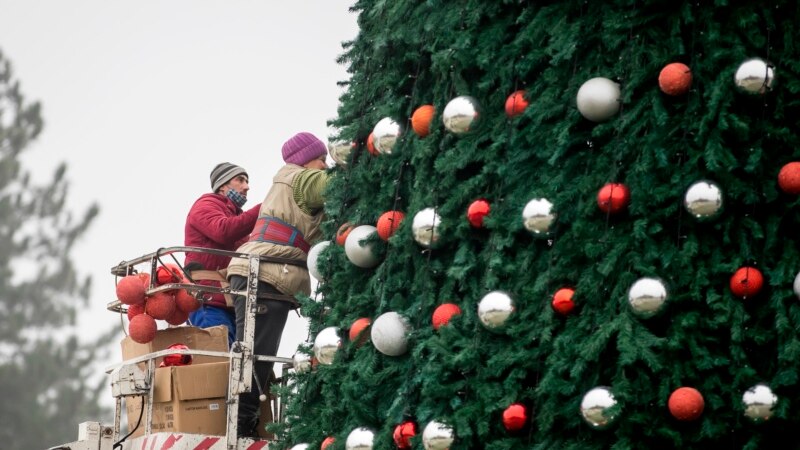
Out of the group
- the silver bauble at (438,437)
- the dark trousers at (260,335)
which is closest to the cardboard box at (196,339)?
the dark trousers at (260,335)

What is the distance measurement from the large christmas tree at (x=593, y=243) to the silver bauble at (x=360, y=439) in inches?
0.6

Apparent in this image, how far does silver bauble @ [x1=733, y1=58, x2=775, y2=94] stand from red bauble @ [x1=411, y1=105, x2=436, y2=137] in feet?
5.45

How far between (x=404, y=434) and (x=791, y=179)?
6.87 ft

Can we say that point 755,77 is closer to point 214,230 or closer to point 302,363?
point 302,363

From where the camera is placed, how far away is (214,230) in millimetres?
9984

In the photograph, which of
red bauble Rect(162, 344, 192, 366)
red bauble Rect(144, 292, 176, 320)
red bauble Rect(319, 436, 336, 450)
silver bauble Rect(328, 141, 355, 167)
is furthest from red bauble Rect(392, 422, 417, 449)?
red bauble Rect(144, 292, 176, 320)

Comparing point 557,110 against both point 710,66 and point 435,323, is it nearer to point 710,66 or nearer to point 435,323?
point 710,66

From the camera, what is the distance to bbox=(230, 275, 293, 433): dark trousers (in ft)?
30.5

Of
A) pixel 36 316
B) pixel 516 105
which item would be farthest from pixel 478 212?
pixel 36 316

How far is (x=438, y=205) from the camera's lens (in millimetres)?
6797

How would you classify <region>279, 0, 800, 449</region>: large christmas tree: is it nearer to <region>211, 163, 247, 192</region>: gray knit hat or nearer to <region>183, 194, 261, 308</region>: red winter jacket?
<region>183, 194, 261, 308</region>: red winter jacket

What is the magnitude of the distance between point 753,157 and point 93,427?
5.87m

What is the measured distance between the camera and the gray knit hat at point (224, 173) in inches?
412

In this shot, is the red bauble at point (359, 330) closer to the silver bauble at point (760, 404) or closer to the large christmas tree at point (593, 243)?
the large christmas tree at point (593, 243)
